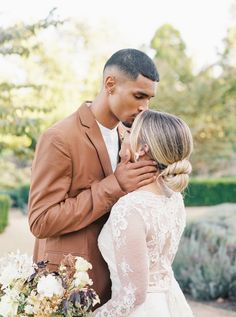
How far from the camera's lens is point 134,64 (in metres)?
2.98

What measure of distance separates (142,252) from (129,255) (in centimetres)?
5

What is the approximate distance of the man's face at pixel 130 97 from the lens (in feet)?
Result: 9.68

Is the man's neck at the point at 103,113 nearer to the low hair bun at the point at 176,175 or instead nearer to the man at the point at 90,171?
the man at the point at 90,171

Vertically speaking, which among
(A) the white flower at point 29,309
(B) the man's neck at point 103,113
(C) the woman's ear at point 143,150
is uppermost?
(B) the man's neck at point 103,113

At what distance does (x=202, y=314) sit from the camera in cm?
723

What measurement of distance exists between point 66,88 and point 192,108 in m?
7.80

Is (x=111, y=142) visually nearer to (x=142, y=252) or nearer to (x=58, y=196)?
(x=58, y=196)

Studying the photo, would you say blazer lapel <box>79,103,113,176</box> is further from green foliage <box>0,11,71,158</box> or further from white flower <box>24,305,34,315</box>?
green foliage <box>0,11,71,158</box>

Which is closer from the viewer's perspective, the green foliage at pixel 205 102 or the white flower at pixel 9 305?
the white flower at pixel 9 305

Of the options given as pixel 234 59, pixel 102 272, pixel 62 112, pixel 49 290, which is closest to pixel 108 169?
pixel 102 272

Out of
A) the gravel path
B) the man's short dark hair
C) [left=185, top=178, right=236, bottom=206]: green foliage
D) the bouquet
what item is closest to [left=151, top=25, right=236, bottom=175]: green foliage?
[left=185, top=178, right=236, bottom=206]: green foliage

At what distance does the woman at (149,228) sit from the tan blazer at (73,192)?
104mm

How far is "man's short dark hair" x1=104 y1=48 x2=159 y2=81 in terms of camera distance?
9.71 feet

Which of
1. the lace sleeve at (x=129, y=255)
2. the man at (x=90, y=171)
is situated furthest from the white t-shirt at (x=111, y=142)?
the lace sleeve at (x=129, y=255)
